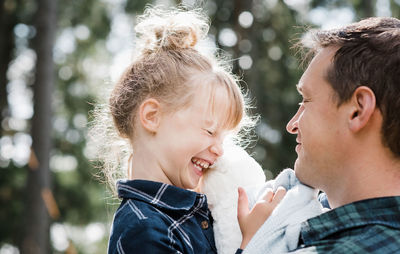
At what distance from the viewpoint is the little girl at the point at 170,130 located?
2.02 meters

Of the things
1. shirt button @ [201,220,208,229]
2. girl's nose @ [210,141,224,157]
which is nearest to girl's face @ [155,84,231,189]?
girl's nose @ [210,141,224,157]

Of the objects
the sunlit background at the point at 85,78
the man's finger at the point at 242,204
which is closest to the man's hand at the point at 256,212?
the man's finger at the point at 242,204

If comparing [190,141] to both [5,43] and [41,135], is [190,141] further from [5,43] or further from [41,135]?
[5,43]

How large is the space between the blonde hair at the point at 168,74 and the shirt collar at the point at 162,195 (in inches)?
11.0

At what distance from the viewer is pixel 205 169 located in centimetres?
228

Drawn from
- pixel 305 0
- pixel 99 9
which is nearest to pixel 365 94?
pixel 305 0

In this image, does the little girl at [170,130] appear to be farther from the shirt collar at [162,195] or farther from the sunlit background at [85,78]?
the sunlit background at [85,78]

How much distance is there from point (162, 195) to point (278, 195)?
1.48 feet

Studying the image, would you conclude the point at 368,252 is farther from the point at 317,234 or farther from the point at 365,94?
the point at 365,94

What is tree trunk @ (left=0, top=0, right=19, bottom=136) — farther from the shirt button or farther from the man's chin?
the man's chin

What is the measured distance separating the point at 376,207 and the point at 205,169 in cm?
75

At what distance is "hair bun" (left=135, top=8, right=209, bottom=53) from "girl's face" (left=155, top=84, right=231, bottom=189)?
12.3 inches

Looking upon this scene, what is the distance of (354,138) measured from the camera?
5.93 ft

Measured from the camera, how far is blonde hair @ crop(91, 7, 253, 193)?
230 centimetres
